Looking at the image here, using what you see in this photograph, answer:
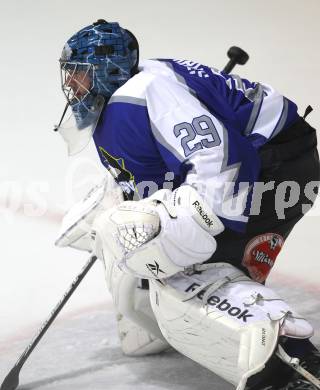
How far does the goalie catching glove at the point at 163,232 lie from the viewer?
143cm

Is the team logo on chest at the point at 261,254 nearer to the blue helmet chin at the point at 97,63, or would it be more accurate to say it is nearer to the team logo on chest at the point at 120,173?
Result: the team logo on chest at the point at 120,173

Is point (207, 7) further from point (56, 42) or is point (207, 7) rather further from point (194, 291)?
point (194, 291)

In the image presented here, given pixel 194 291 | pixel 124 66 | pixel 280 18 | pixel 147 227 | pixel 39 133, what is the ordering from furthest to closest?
pixel 280 18
pixel 39 133
pixel 124 66
pixel 194 291
pixel 147 227

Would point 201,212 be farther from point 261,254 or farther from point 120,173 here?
point 120,173

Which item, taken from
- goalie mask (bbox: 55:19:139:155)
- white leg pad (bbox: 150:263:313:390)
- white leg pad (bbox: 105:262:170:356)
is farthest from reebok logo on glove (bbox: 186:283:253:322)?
goalie mask (bbox: 55:19:139:155)

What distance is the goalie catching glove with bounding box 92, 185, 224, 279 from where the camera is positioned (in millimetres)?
1435

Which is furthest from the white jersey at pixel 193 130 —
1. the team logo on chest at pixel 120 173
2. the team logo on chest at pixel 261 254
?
the team logo on chest at pixel 261 254

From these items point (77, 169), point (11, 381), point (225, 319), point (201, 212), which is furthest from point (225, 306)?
point (77, 169)

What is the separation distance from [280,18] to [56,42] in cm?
103

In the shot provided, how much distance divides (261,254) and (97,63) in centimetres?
55

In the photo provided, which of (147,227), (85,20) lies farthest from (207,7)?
(147,227)

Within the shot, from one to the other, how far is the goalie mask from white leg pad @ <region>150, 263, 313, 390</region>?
415 millimetres

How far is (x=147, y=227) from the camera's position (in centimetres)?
143

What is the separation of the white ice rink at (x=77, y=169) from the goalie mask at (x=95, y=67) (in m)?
0.58
